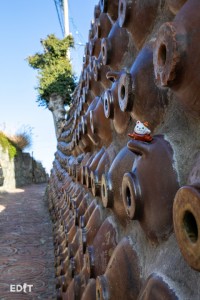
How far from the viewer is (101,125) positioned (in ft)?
3.38

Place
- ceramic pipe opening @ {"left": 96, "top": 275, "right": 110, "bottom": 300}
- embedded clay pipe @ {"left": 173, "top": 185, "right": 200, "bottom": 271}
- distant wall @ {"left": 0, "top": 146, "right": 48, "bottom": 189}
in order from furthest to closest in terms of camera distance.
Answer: distant wall @ {"left": 0, "top": 146, "right": 48, "bottom": 189} < ceramic pipe opening @ {"left": 96, "top": 275, "right": 110, "bottom": 300} < embedded clay pipe @ {"left": 173, "top": 185, "right": 200, "bottom": 271}

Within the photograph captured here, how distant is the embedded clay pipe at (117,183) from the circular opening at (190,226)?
299 mm

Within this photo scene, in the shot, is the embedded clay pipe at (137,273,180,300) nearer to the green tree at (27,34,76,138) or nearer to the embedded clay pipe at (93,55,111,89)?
the embedded clay pipe at (93,55,111,89)

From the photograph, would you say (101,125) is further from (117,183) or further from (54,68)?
(54,68)

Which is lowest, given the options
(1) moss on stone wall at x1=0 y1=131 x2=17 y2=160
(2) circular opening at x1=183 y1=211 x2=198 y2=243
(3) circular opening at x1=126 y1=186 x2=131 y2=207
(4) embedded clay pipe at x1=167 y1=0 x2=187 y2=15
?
(2) circular opening at x1=183 y1=211 x2=198 y2=243

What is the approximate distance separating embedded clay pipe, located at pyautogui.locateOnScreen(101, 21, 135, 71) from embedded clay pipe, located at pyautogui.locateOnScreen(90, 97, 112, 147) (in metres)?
0.16

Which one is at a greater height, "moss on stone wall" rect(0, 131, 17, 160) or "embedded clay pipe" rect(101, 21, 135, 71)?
"moss on stone wall" rect(0, 131, 17, 160)

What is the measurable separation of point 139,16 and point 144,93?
18cm

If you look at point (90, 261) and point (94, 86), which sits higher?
point (94, 86)

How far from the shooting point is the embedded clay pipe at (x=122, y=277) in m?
0.56

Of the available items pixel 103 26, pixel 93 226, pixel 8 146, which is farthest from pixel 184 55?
pixel 8 146

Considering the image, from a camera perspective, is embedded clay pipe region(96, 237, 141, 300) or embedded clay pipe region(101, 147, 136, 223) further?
embedded clay pipe region(101, 147, 136, 223)

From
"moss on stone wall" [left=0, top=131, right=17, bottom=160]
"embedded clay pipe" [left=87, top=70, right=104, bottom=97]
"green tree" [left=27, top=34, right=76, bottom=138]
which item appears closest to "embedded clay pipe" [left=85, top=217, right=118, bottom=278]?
"embedded clay pipe" [left=87, top=70, right=104, bottom=97]

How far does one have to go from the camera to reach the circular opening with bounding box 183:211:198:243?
0.35 metres
